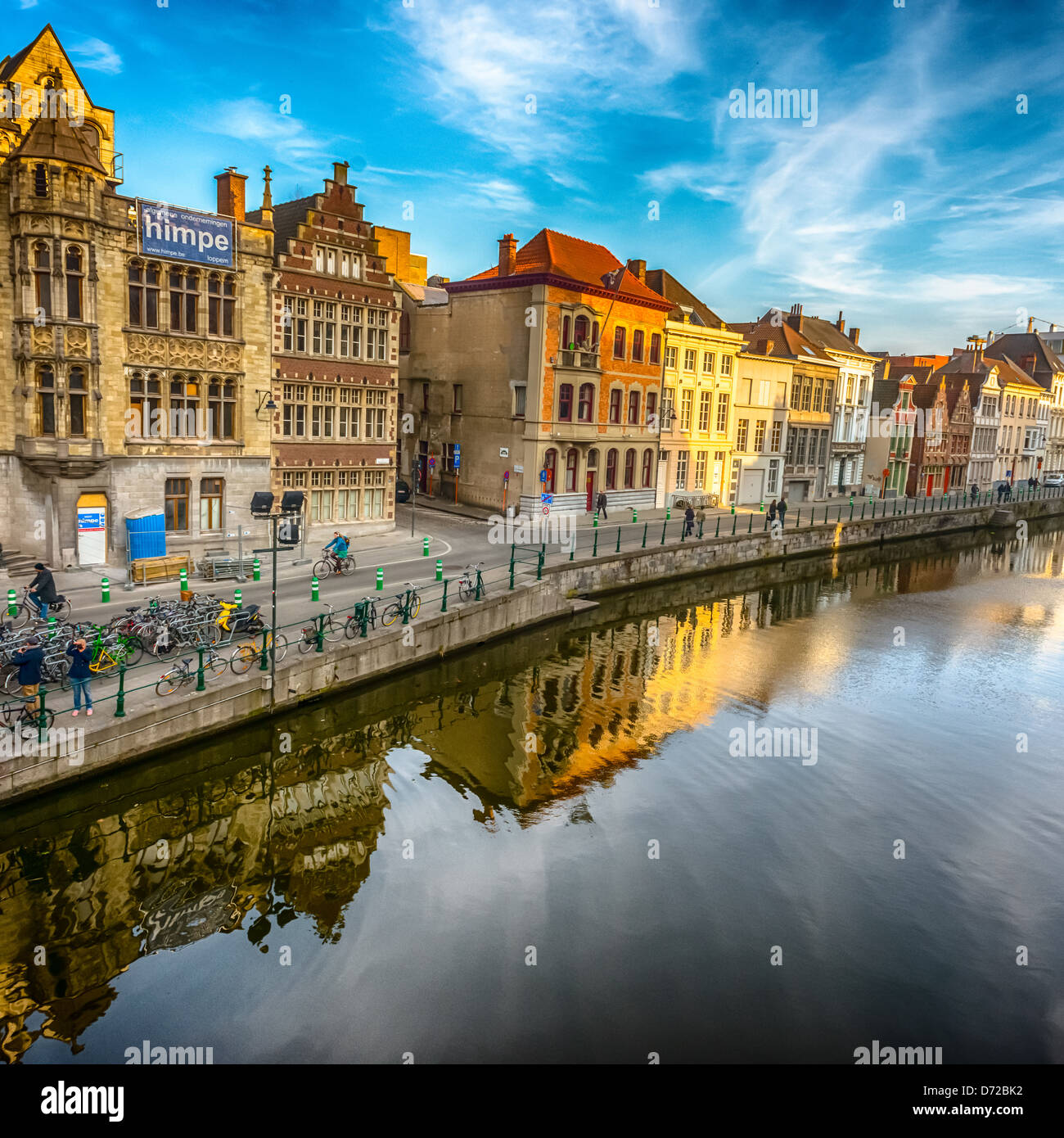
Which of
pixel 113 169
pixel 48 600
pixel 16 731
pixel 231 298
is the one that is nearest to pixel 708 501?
pixel 231 298

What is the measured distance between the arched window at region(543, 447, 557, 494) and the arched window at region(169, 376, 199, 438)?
1733 centimetres

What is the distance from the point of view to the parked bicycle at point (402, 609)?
2372 centimetres

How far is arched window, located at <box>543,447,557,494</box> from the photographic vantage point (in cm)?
4222

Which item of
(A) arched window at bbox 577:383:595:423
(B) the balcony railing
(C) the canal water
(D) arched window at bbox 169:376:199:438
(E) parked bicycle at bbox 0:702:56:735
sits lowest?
(C) the canal water

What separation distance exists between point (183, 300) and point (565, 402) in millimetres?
19236

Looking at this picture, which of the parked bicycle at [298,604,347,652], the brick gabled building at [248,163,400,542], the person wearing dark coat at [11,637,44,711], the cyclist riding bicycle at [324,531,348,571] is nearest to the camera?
the person wearing dark coat at [11,637,44,711]

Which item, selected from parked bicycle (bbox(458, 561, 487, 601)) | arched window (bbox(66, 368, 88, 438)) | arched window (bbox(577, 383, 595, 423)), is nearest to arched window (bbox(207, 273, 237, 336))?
arched window (bbox(66, 368, 88, 438))

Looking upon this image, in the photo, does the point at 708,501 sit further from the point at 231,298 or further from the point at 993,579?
the point at 231,298

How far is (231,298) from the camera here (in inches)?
1175

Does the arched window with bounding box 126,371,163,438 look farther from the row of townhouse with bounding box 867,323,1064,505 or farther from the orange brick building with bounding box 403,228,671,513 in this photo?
the row of townhouse with bounding box 867,323,1064,505

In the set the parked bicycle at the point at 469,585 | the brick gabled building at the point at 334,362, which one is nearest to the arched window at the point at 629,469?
the brick gabled building at the point at 334,362

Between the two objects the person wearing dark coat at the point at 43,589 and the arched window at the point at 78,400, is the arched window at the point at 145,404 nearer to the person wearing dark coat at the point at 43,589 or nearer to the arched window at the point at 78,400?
the arched window at the point at 78,400

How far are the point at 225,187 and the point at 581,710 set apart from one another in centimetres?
2112

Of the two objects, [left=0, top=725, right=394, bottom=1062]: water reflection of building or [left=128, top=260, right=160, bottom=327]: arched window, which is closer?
[left=0, top=725, right=394, bottom=1062]: water reflection of building
